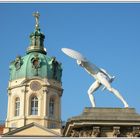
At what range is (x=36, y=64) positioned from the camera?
79.7m

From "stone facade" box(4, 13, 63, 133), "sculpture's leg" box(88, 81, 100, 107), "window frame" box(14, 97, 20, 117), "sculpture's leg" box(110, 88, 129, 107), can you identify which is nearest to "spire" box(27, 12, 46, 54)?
"stone facade" box(4, 13, 63, 133)

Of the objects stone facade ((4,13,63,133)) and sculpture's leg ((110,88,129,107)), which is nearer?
sculpture's leg ((110,88,129,107))

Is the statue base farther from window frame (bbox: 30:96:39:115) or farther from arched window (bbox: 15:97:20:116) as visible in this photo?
arched window (bbox: 15:97:20:116)

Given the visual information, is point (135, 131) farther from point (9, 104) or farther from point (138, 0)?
point (9, 104)

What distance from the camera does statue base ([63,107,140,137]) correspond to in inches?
978

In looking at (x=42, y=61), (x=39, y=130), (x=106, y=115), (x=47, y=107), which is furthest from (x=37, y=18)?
(x=106, y=115)

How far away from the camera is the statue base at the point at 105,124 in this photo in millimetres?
24844

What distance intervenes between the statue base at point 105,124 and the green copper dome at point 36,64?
53.5 m

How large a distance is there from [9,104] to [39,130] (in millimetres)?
9343

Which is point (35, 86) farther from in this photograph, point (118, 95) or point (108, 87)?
point (118, 95)

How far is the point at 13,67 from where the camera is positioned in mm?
81562

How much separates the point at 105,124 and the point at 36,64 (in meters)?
55.2

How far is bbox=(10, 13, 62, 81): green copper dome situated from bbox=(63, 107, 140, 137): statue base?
53.5 m

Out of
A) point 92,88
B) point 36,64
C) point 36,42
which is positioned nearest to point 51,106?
point 36,64
